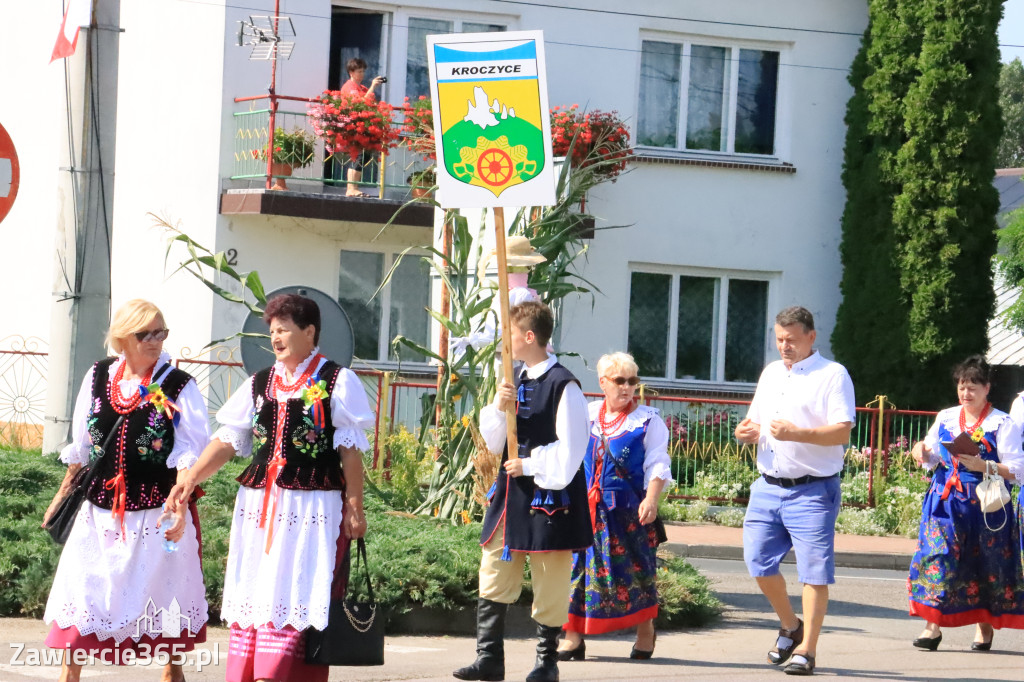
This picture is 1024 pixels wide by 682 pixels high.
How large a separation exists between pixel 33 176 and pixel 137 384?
14111 millimetres

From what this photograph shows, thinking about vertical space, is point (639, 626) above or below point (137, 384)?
below

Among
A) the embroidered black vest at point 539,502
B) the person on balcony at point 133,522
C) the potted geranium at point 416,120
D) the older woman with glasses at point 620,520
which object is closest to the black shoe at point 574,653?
the older woman with glasses at point 620,520

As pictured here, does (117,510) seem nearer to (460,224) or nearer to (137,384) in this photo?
(137,384)

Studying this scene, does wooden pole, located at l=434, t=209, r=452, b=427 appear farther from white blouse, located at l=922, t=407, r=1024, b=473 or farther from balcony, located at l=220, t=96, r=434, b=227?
balcony, located at l=220, t=96, r=434, b=227

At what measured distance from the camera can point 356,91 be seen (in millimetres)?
17812

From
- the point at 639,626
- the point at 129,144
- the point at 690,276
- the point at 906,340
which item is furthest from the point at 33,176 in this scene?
the point at 639,626

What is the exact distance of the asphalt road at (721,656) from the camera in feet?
24.4

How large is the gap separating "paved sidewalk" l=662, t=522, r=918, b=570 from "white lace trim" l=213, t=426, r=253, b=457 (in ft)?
24.7

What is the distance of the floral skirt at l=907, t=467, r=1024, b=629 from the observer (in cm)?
908

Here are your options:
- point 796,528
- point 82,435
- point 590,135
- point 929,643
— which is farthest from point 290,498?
point 590,135

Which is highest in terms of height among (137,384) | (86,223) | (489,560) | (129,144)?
(129,144)

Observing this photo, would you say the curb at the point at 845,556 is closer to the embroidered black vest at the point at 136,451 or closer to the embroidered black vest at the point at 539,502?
the embroidered black vest at the point at 539,502

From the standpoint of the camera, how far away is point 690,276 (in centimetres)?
1997

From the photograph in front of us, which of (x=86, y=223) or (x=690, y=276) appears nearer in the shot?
(x=86, y=223)
